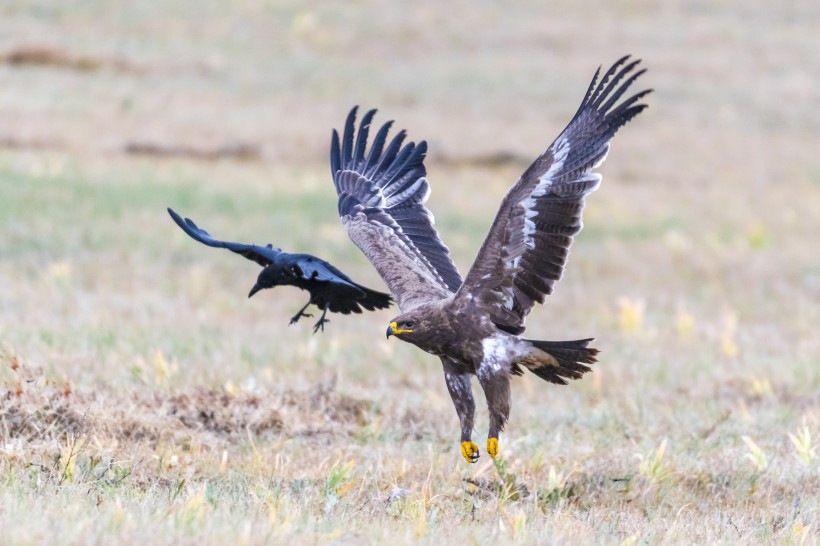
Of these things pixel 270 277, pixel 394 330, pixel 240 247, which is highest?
pixel 240 247

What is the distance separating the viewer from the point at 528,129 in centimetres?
2439

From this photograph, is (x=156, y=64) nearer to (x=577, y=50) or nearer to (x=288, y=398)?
(x=577, y=50)

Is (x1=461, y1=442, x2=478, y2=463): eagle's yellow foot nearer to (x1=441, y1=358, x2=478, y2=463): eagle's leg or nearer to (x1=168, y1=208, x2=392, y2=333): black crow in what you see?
(x1=441, y1=358, x2=478, y2=463): eagle's leg

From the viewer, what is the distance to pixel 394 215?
8.22m

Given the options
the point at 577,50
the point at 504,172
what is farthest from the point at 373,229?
the point at 577,50

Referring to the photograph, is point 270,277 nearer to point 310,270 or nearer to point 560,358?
point 310,270

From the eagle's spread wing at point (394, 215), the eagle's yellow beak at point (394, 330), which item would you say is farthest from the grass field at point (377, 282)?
the eagle's spread wing at point (394, 215)

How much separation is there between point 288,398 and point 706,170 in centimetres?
1643

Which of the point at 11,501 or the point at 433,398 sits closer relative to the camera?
the point at 11,501

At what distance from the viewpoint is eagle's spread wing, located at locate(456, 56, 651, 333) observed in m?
6.18

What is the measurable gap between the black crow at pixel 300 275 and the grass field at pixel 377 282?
0.85m

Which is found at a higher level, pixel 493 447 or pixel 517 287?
pixel 517 287

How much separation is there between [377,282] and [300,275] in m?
8.00

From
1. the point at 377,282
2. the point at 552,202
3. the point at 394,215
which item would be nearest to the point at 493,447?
the point at 552,202
